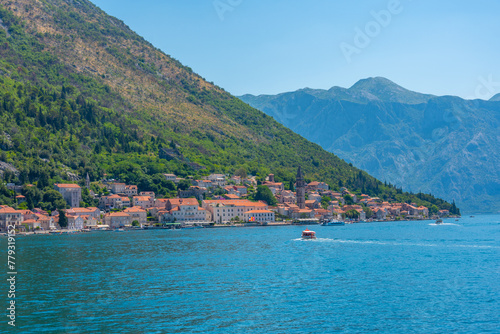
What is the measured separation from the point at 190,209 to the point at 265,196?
33.4 meters

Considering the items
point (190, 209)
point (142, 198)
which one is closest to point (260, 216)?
point (190, 209)

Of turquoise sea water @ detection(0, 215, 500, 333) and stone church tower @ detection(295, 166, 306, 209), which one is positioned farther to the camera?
stone church tower @ detection(295, 166, 306, 209)

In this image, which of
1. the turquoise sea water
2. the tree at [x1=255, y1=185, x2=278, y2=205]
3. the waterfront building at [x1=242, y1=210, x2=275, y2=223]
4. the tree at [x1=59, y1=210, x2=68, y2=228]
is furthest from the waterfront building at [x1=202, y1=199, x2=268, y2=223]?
the turquoise sea water

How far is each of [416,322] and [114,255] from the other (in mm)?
45690

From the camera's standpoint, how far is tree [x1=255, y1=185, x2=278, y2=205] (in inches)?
6919

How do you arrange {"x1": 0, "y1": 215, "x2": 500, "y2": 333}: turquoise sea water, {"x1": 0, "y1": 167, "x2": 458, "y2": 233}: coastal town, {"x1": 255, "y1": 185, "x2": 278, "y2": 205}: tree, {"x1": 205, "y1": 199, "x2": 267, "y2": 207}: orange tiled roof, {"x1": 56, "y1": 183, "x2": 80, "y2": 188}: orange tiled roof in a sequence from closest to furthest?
1. {"x1": 0, "y1": 215, "x2": 500, "y2": 333}: turquoise sea water
2. {"x1": 0, "y1": 167, "x2": 458, "y2": 233}: coastal town
3. {"x1": 56, "y1": 183, "x2": 80, "y2": 188}: orange tiled roof
4. {"x1": 205, "y1": 199, "x2": 267, "y2": 207}: orange tiled roof
5. {"x1": 255, "y1": 185, "x2": 278, "y2": 205}: tree

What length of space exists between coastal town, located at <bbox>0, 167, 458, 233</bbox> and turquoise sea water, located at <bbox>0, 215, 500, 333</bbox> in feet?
174

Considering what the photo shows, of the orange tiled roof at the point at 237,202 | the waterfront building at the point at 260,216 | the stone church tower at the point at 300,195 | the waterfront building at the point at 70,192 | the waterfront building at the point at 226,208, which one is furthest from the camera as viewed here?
the stone church tower at the point at 300,195

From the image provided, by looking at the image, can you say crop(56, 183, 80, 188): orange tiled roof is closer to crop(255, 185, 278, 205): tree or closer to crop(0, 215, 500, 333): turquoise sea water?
crop(255, 185, 278, 205): tree

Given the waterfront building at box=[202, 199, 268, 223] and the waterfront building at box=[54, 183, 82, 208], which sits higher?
the waterfront building at box=[54, 183, 82, 208]

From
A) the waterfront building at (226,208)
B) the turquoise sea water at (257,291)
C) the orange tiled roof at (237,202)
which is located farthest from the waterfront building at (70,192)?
the turquoise sea water at (257,291)

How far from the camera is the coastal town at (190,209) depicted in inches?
4995

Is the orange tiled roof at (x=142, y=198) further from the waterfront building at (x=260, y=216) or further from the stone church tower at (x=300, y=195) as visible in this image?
the stone church tower at (x=300, y=195)

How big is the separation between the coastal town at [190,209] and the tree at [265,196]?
1.05 feet
